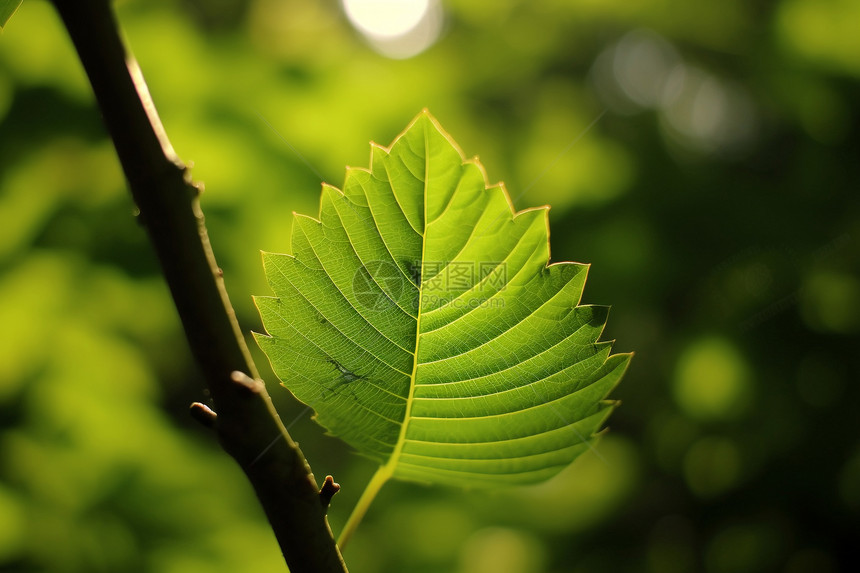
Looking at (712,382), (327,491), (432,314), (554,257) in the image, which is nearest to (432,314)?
(432,314)

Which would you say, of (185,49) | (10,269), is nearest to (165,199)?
(10,269)

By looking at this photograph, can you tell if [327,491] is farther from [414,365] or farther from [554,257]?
[554,257]

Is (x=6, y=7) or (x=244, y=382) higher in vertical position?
(x=6, y=7)

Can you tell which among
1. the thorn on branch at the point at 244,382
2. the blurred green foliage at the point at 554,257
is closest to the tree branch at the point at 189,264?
the thorn on branch at the point at 244,382

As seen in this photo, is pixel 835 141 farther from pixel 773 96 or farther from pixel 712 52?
pixel 712 52

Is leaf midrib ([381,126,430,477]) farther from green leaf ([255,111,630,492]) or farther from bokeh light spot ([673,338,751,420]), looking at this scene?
bokeh light spot ([673,338,751,420])
